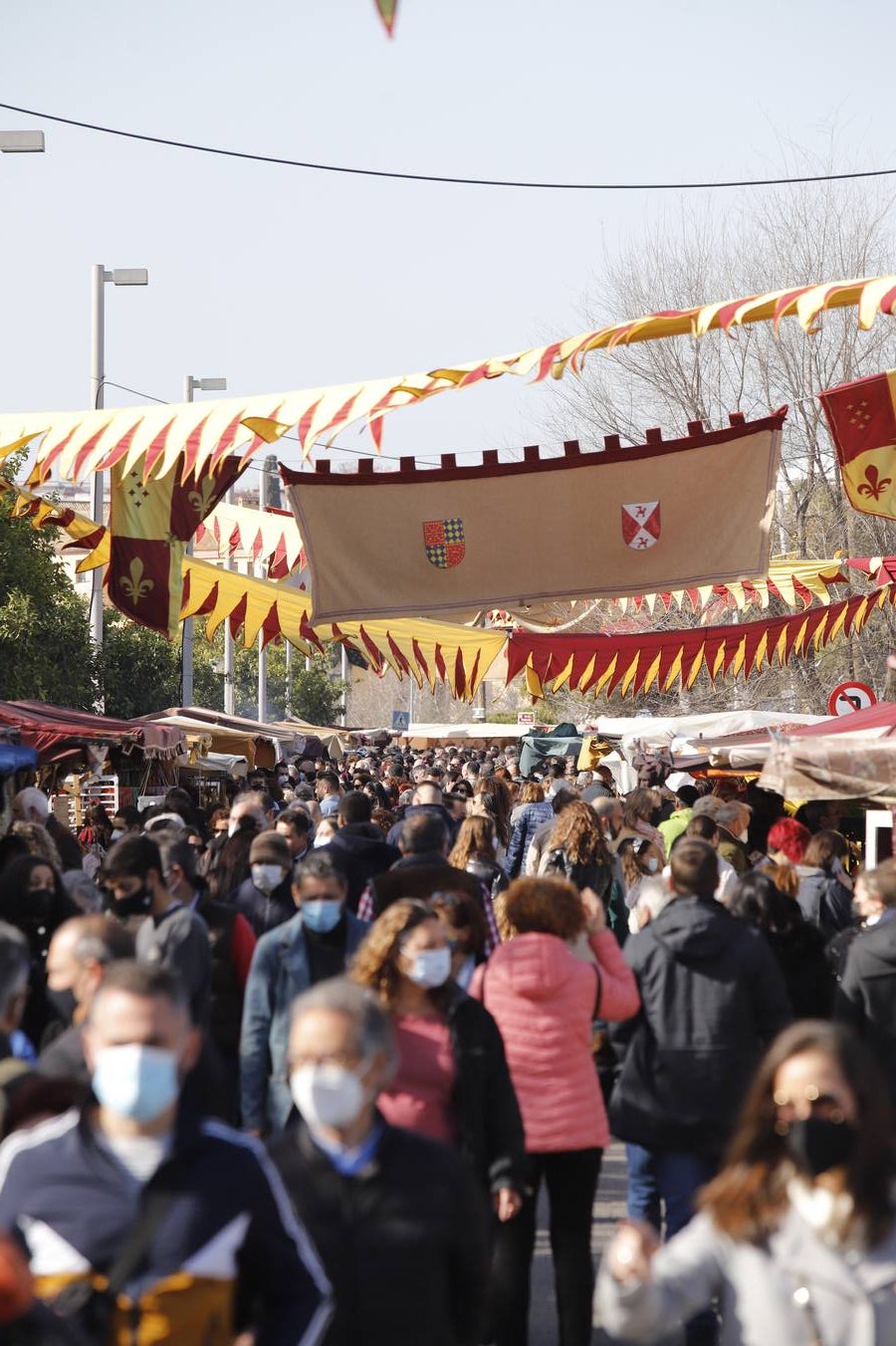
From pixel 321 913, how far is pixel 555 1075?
1.08m

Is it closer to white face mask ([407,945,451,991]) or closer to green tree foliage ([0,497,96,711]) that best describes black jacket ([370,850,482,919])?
white face mask ([407,945,451,991])

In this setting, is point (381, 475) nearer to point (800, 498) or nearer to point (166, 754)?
point (166, 754)

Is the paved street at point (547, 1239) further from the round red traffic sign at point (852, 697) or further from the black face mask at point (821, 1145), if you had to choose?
the round red traffic sign at point (852, 697)

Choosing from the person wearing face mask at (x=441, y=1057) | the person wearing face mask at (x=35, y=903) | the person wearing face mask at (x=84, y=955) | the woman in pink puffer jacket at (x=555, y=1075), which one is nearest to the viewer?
the person wearing face mask at (x=84, y=955)

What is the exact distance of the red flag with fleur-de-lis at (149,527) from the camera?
39.2ft

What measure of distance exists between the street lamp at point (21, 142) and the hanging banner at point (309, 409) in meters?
4.68

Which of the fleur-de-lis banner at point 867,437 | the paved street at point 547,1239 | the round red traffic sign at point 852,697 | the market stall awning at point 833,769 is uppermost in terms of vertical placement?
the fleur-de-lis banner at point 867,437

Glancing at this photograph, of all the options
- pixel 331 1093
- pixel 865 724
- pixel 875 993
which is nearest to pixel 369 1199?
pixel 331 1093

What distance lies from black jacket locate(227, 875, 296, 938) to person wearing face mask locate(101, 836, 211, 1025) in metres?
0.70

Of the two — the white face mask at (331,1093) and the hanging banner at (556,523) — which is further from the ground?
the hanging banner at (556,523)

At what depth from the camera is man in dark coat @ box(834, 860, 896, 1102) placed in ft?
21.5

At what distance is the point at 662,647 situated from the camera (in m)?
23.1

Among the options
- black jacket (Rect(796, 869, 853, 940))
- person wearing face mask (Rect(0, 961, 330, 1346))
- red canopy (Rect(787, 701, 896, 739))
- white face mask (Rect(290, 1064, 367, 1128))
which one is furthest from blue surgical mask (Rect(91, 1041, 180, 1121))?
red canopy (Rect(787, 701, 896, 739))

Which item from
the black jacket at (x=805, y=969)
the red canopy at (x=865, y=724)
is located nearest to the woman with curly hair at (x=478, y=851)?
the red canopy at (x=865, y=724)
